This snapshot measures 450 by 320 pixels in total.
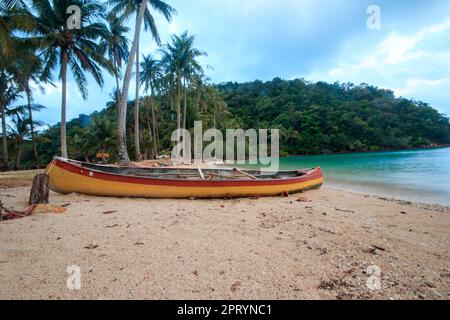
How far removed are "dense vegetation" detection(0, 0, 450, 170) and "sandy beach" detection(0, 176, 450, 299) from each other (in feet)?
21.4

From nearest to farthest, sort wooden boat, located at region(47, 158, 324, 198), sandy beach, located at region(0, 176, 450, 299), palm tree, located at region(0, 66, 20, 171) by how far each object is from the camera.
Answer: sandy beach, located at region(0, 176, 450, 299), wooden boat, located at region(47, 158, 324, 198), palm tree, located at region(0, 66, 20, 171)

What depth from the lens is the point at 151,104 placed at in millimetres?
25156

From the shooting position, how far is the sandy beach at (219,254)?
196 centimetres

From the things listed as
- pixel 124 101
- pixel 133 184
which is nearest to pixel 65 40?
pixel 124 101

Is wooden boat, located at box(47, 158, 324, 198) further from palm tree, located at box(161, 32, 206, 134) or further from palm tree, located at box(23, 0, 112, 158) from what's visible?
palm tree, located at box(161, 32, 206, 134)

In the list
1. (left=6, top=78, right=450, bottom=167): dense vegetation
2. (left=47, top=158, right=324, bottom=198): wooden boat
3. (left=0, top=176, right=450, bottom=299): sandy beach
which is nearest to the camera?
(left=0, top=176, right=450, bottom=299): sandy beach

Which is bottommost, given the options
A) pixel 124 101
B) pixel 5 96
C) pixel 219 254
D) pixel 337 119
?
pixel 219 254

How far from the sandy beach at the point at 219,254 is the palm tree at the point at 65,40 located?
10.1m

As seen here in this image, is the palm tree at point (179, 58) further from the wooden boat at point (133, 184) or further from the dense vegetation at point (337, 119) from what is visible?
the dense vegetation at point (337, 119)

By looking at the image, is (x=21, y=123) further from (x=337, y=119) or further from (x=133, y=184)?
(x=337, y=119)

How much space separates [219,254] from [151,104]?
25080mm

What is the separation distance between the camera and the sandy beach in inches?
77.3

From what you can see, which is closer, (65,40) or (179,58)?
(65,40)

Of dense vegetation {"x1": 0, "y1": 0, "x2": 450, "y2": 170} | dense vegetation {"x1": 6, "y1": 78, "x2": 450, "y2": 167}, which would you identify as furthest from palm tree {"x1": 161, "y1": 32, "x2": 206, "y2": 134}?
dense vegetation {"x1": 6, "y1": 78, "x2": 450, "y2": 167}
